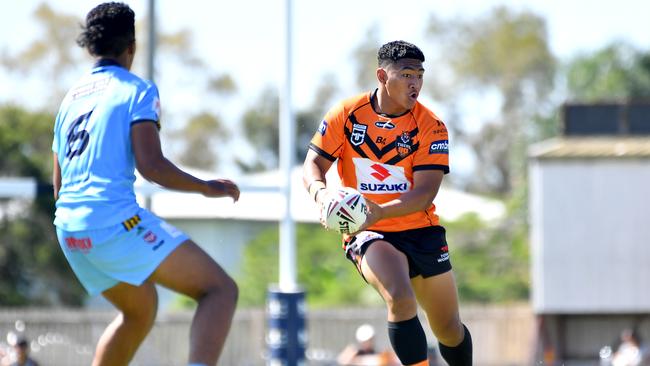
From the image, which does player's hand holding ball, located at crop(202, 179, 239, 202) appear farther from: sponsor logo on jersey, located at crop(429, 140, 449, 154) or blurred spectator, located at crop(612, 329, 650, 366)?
blurred spectator, located at crop(612, 329, 650, 366)

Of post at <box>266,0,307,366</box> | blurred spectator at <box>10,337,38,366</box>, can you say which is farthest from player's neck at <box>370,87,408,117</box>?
blurred spectator at <box>10,337,38,366</box>

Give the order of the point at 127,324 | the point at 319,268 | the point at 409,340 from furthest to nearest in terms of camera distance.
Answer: the point at 319,268 → the point at 409,340 → the point at 127,324

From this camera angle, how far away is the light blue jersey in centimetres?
579

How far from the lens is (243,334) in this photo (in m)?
25.1

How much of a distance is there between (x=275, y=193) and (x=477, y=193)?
33.3 meters

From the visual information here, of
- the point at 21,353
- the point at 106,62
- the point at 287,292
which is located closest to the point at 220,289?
the point at 106,62

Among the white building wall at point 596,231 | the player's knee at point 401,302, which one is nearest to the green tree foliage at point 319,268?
the white building wall at point 596,231

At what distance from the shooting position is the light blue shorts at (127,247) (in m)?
5.77

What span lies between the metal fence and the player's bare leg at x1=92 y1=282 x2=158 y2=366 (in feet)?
48.2

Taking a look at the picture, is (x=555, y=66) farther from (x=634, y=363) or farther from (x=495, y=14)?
(x=634, y=363)

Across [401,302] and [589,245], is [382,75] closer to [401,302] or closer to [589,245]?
[401,302]

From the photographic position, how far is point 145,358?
70.5 feet

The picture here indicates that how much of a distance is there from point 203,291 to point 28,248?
23163mm

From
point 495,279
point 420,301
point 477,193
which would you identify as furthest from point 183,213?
point 477,193
